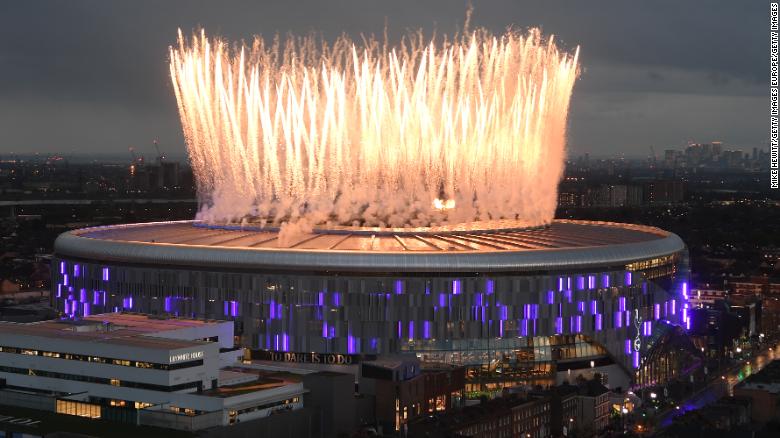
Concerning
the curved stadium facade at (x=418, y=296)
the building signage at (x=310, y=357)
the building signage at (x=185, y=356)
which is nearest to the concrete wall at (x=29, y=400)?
the building signage at (x=185, y=356)

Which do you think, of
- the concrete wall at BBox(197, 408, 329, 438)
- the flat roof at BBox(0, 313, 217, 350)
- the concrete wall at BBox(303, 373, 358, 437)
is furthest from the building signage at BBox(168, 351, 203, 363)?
the concrete wall at BBox(303, 373, 358, 437)

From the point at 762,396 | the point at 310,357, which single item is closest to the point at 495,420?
the point at 310,357

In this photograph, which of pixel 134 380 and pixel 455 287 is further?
pixel 455 287

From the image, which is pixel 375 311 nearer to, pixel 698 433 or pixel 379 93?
pixel 379 93

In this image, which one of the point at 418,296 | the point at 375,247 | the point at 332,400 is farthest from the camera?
the point at 375,247

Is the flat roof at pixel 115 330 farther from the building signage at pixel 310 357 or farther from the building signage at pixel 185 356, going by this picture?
the building signage at pixel 310 357

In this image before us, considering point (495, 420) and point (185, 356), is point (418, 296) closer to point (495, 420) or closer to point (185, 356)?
point (495, 420)

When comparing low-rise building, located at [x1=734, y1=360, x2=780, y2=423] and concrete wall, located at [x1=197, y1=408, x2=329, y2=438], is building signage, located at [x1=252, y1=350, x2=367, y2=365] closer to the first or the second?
concrete wall, located at [x1=197, y1=408, x2=329, y2=438]
